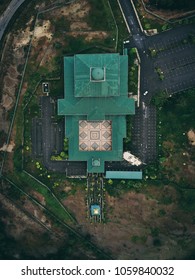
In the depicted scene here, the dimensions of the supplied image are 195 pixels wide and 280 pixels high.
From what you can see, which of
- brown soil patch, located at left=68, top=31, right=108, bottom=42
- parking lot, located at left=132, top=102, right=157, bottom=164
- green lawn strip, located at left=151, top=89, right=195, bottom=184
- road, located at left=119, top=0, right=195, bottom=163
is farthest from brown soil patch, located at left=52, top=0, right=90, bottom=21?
green lawn strip, located at left=151, top=89, right=195, bottom=184

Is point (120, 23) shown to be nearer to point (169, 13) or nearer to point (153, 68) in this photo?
point (169, 13)

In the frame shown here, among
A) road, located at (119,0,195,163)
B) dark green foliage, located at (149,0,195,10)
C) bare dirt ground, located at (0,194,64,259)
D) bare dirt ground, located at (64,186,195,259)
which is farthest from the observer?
bare dirt ground, located at (0,194,64,259)

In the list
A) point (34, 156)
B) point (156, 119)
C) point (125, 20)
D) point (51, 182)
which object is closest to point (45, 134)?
point (34, 156)

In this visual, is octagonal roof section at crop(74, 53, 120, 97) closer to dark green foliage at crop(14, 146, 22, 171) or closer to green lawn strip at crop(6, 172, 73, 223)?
dark green foliage at crop(14, 146, 22, 171)

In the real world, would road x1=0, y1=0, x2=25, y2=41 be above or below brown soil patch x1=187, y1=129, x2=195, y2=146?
above

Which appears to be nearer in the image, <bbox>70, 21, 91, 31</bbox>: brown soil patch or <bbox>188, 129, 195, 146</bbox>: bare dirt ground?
<bbox>188, 129, 195, 146</bbox>: bare dirt ground

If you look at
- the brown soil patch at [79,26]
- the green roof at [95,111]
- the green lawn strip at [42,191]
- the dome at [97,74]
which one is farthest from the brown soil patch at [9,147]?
the brown soil patch at [79,26]

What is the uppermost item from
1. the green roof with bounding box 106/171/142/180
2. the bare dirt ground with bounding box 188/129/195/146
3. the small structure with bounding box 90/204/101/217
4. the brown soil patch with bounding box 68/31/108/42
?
the brown soil patch with bounding box 68/31/108/42

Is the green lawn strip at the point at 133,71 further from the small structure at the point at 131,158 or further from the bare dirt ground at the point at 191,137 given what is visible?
the bare dirt ground at the point at 191,137
